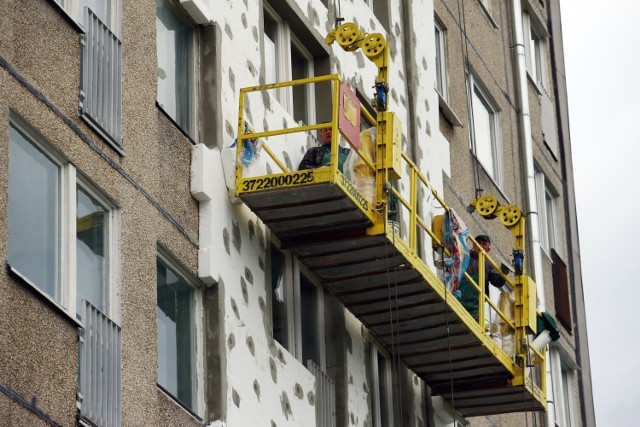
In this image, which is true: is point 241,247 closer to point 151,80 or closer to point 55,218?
point 151,80

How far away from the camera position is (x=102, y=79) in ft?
64.3

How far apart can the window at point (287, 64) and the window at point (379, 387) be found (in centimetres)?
333

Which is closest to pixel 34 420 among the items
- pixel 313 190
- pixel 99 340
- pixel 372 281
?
pixel 99 340

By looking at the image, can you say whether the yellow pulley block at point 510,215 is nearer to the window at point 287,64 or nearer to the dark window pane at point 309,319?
the window at point 287,64

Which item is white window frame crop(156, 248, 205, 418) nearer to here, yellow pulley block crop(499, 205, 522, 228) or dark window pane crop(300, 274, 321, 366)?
dark window pane crop(300, 274, 321, 366)

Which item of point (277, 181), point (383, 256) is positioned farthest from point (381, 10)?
point (277, 181)

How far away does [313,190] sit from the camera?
21547 mm

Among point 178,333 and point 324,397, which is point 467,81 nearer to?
point 324,397

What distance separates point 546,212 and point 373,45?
1657 cm

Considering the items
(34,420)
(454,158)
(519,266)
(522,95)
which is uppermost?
(522,95)

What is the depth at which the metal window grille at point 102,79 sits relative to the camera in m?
19.2

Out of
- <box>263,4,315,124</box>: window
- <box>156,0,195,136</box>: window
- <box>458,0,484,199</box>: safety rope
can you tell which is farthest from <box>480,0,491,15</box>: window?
<box>156,0,195,136</box>: window

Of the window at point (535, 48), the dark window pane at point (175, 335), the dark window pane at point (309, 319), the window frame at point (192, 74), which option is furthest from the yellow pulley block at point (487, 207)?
the window at point (535, 48)

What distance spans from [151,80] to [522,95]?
17.7 metres
